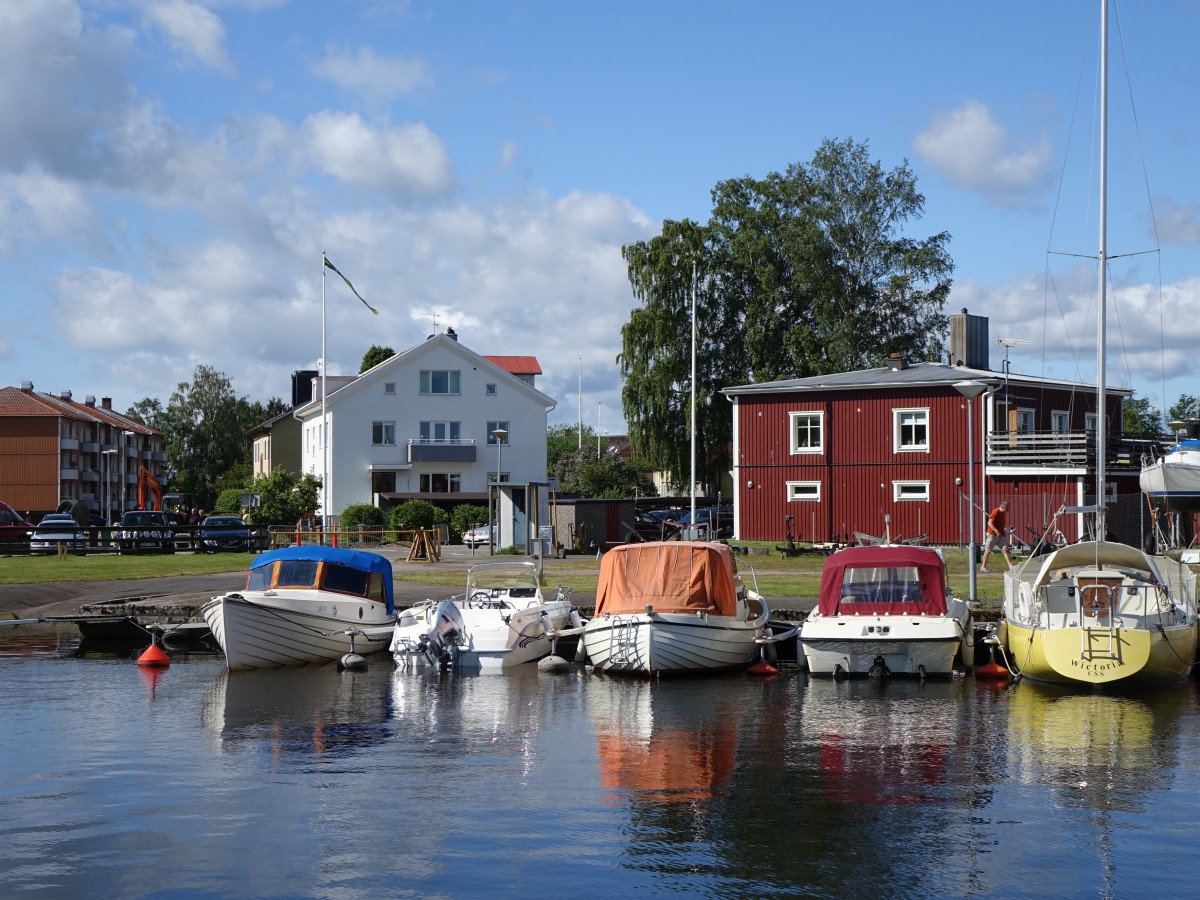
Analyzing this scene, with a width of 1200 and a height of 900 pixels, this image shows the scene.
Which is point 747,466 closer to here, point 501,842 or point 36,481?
point 501,842

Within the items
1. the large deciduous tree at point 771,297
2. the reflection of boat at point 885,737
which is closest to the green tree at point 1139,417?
the large deciduous tree at point 771,297

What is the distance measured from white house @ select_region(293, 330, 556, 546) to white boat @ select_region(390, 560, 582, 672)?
44.6 meters

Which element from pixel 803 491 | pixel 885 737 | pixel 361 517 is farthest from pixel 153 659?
pixel 361 517

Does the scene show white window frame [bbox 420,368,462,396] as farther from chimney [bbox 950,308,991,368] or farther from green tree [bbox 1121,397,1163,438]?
green tree [bbox 1121,397,1163,438]

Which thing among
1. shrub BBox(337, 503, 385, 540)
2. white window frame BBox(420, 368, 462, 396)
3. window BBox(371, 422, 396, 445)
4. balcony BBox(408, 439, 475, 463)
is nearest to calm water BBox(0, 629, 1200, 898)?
shrub BBox(337, 503, 385, 540)

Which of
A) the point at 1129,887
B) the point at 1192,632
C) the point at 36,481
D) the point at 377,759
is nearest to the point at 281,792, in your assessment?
the point at 377,759

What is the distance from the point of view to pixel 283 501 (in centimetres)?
6384

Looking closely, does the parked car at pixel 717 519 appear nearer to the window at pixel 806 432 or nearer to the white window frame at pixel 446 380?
the window at pixel 806 432

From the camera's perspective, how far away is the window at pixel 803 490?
5625 cm

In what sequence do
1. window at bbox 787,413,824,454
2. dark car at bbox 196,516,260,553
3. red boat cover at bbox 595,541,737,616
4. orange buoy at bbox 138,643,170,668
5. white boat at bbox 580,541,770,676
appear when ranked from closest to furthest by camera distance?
white boat at bbox 580,541,770,676, red boat cover at bbox 595,541,737,616, orange buoy at bbox 138,643,170,668, dark car at bbox 196,516,260,553, window at bbox 787,413,824,454

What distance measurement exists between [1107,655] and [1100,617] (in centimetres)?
146

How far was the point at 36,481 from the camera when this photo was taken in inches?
4215

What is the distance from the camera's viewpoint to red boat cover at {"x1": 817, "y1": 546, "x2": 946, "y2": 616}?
2725 cm

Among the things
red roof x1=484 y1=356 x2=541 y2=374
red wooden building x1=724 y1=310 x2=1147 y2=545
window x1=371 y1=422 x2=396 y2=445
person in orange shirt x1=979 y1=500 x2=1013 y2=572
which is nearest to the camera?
person in orange shirt x1=979 y1=500 x2=1013 y2=572
